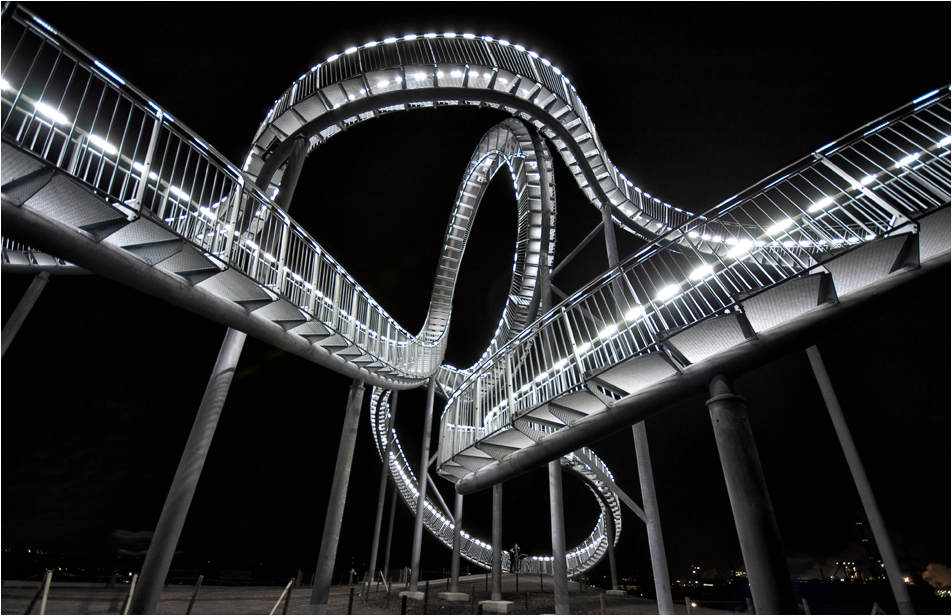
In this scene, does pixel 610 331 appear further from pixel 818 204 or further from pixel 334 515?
pixel 334 515

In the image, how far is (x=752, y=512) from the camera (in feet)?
12.2

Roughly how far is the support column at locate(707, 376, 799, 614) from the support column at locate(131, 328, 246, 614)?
5.80 meters

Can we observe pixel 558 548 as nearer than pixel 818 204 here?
No

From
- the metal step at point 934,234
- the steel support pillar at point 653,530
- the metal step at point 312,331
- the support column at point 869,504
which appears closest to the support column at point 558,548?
the steel support pillar at point 653,530

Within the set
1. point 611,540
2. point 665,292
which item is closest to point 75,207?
point 665,292

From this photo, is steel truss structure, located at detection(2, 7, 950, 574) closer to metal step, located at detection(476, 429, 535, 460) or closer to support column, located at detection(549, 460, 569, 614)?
metal step, located at detection(476, 429, 535, 460)

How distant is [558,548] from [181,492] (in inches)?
246

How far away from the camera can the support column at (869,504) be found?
5555mm

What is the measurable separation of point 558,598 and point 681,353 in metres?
5.33

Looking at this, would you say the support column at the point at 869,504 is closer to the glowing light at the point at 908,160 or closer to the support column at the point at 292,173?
the glowing light at the point at 908,160

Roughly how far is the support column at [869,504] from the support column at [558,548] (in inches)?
175

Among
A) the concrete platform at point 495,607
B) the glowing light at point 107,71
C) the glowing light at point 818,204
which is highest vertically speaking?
the glowing light at point 107,71

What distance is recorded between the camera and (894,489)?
1859 centimetres

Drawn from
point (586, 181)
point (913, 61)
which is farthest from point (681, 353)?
point (913, 61)
